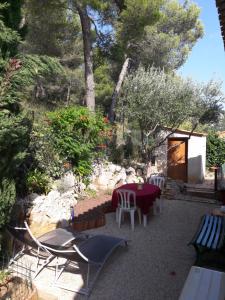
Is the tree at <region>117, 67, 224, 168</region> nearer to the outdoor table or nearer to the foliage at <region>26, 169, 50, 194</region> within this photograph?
the outdoor table

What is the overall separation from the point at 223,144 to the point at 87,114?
12.5 m

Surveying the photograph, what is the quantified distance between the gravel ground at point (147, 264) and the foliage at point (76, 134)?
2296mm

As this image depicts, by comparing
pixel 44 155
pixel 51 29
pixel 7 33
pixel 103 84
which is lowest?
pixel 44 155

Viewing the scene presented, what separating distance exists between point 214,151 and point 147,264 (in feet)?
50.0

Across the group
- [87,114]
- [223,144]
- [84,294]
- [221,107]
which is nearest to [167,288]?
[84,294]

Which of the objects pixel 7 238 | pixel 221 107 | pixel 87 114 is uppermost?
pixel 221 107

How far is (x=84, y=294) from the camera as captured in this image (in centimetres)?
469

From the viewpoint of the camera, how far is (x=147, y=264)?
5.71 meters

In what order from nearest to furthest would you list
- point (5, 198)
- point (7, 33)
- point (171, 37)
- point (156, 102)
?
point (5, 198) → point (7, 33) → point (156, 102) → point (171, 37)

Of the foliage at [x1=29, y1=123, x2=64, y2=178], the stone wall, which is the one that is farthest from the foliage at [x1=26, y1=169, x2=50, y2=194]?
the foliage at [x1=29, y1=123, x2=64, y2=178]

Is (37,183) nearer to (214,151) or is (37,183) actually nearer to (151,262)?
(151,262)

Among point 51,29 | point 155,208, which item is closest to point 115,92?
point 51,29

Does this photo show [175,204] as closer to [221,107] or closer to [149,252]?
[149,252]

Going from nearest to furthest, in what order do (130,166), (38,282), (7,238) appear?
(38,282), (7,238), (130,166)
